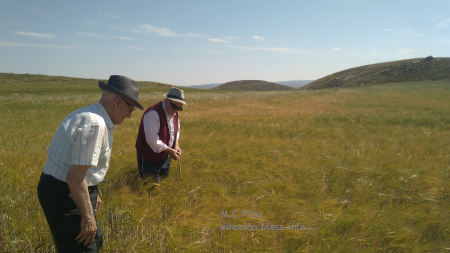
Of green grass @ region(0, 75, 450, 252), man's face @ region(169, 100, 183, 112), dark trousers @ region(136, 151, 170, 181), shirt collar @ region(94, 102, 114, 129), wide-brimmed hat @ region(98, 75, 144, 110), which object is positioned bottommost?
green grass @ region(0, 75, 450, 252)

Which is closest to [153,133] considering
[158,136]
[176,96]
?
[158,136]

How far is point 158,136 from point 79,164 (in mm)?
2130

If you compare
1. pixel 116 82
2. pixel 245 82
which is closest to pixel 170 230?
pixel 116 82

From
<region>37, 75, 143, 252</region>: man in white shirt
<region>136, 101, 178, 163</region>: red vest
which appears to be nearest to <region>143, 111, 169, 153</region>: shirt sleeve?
<region>136, 101, 178, 163</region>: red vest

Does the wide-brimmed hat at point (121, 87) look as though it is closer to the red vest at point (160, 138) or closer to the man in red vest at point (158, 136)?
the man in red vest at point (158, 136)

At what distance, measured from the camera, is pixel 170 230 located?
2.30m

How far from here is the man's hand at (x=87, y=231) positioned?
5.93ft

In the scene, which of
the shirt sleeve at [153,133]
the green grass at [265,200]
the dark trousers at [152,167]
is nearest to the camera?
the green grass at [265,200]

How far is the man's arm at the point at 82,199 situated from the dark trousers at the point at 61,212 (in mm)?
71

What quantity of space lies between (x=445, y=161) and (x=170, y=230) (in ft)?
18.2

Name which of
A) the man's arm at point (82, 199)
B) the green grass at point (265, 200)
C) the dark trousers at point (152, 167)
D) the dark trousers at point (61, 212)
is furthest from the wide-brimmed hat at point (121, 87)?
the dark trousers at point (152, 167)

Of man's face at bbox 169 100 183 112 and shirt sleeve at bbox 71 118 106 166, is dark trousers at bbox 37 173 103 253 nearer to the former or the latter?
shirt sleeve at bbox 71 118 106 166

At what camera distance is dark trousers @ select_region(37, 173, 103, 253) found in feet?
5.98

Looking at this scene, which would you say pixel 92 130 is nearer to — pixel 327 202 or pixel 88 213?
pixel 88 213
